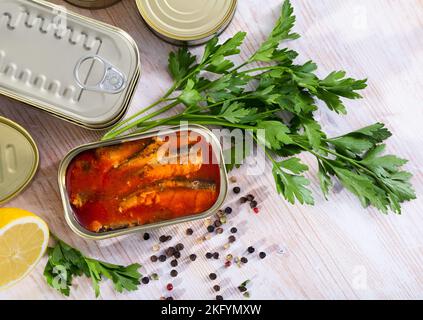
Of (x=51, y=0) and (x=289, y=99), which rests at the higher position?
(x=51, y=0)

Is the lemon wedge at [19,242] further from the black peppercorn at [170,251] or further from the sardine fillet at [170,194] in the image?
the black peppercorn at [170,251]

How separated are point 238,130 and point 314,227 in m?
0.40

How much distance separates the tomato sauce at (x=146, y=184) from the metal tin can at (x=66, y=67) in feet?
0.47

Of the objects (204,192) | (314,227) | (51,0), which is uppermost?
(51,0)

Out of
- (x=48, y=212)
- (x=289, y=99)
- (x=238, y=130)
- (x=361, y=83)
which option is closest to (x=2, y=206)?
(x=48, y=212)

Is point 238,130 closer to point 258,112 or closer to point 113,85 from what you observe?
point 258,112

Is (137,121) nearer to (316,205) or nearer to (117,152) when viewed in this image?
(117,152)

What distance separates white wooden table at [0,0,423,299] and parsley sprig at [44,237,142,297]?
0.06 metres

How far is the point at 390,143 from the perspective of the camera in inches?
64.7

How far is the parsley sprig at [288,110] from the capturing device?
1.47 meters

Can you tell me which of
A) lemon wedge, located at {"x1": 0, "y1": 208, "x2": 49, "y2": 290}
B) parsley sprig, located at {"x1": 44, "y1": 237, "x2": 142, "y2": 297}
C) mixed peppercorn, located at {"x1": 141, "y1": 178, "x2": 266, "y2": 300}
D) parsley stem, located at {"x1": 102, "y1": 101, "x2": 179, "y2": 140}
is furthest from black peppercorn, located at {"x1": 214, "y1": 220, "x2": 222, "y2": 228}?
lemon wedge, located at {"x1": 0, "y1": 208, "x2": 49, "y2": 290}

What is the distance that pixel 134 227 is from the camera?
4.77 ft

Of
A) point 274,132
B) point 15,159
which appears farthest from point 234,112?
point 15,159

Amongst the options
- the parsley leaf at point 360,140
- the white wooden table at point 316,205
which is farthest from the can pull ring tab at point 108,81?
the parsley leaf at point 360,140
